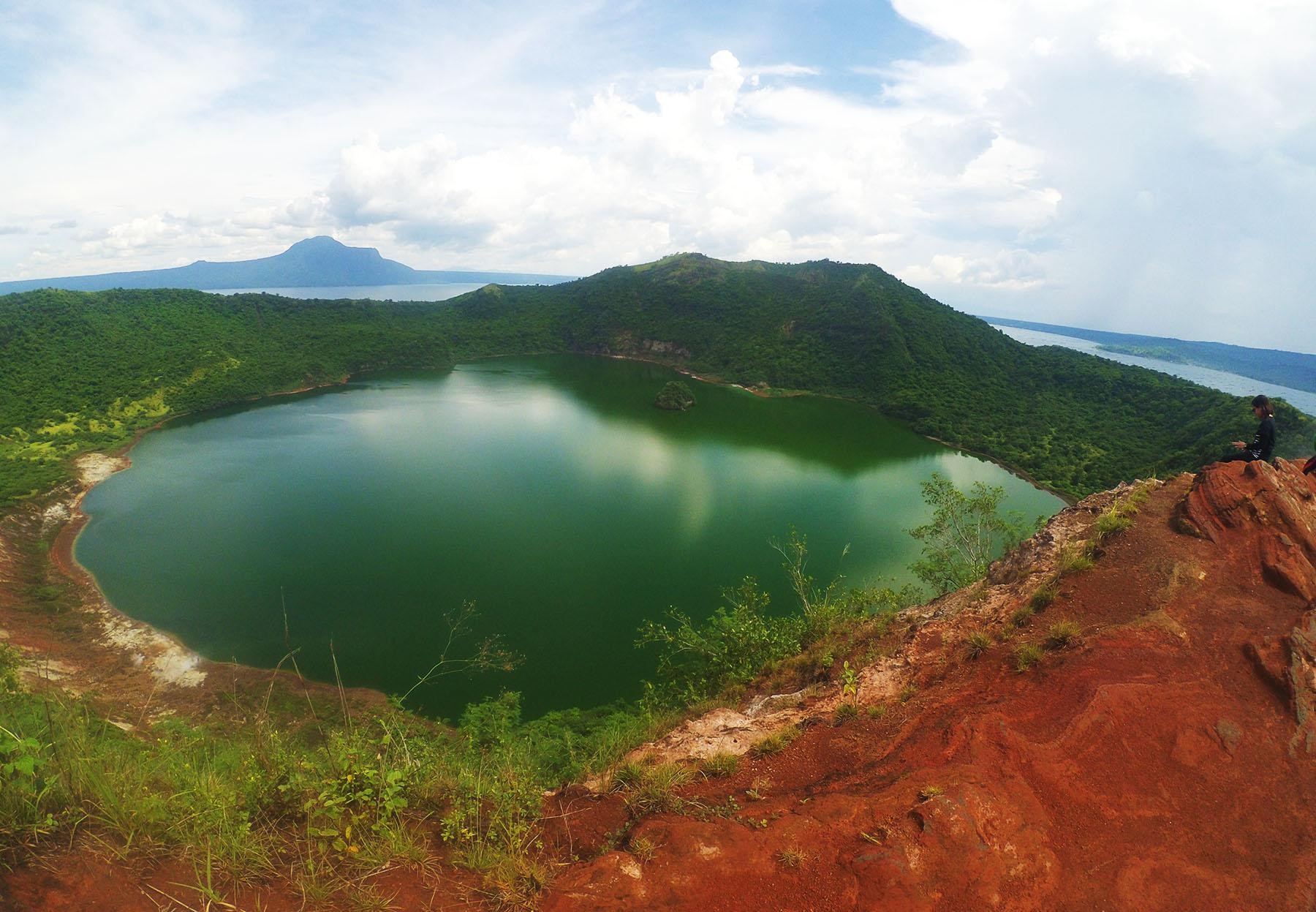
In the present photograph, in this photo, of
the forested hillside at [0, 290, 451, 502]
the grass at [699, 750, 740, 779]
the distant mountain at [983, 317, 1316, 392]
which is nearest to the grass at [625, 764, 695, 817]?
the grass at [699, 750, 740, 779]

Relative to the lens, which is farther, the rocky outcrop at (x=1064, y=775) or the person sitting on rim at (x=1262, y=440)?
the person sitting on rim at (x=1262, y=440)


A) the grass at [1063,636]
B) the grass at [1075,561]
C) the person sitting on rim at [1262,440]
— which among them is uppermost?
the person sitting on rim at [1262,440]

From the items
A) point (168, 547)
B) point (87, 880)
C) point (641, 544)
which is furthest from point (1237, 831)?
point (168, 547)

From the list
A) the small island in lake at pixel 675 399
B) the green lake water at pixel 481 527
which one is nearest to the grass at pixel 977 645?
the green lake water at pixel 481 527

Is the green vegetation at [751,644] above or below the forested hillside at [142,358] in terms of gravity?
below

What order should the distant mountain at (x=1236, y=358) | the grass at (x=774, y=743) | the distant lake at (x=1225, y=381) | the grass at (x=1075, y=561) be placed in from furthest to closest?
1. the distant mountain at (x=1236, y=358)
2. the distant lake at (x=1225, y=381)
3. the grass at (x=1075, y=561)
4. the grass at (x=774, y=743)

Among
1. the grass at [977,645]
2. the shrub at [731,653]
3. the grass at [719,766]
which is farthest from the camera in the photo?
the shrub at [731,653]

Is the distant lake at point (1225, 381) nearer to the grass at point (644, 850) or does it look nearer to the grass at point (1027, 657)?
the grass at point (1027, 657)

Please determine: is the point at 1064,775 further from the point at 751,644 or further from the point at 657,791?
the point at 751,644
